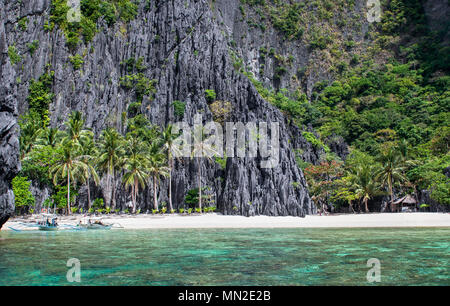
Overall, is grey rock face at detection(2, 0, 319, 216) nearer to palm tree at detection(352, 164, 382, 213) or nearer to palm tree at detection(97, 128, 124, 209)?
palm tree at detection(97, 128, 124, 209)

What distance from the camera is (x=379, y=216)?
1519 inches

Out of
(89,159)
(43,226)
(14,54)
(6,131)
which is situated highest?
(14,54)

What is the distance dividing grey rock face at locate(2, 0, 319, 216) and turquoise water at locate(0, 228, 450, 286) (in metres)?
27.2

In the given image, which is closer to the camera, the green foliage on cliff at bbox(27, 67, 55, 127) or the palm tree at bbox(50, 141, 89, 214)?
the palm tree at bbox(50, 141, 89, 214)

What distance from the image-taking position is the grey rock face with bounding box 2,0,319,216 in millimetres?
52500

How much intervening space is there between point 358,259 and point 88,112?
5420cm

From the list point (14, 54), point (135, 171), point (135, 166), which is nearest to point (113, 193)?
point (135, 171)

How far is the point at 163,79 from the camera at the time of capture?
217ft

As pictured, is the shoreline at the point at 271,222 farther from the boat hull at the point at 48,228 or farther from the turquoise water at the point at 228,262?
the turquoise water at the point at 228,262

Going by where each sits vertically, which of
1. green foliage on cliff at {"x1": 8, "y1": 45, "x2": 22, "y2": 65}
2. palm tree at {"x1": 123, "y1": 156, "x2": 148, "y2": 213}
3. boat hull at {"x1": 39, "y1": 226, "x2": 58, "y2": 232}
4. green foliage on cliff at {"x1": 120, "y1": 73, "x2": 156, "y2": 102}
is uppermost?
green foliage on cliff at {"x1": 8, "y1": 45, "x2": 22, "y2": 65}

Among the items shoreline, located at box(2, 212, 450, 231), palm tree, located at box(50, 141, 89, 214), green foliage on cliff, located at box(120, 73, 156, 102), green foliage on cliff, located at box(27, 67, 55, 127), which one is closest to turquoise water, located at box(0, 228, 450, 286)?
shoreline, located at box(2, 212, 450, 231)

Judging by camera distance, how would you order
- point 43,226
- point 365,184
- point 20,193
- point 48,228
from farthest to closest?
point 365,184 → point 20,193 → point 43,226 → point 48,228

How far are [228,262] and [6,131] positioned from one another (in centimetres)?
1125

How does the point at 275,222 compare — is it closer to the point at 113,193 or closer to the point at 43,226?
the point at 43,226
